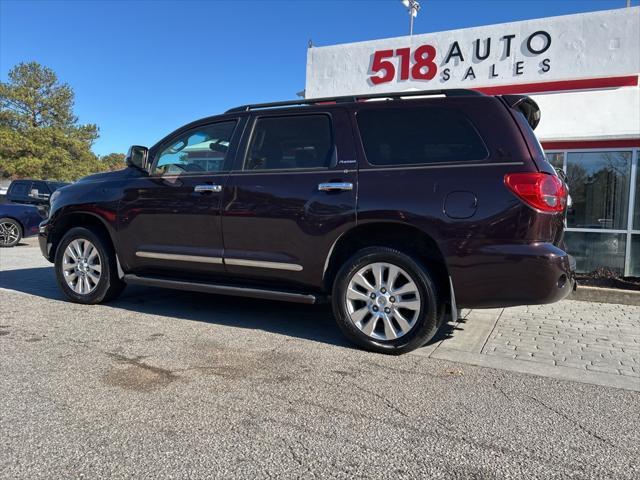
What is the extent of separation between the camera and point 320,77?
38.3ft

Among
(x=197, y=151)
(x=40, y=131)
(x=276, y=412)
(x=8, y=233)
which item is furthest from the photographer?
(x=40, y=131)

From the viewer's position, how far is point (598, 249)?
886 centimetres

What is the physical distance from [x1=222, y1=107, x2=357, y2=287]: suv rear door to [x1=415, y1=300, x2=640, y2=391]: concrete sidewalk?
1.37m

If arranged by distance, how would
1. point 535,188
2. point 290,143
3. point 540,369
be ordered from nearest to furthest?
point 535,188, point 540,369, point 290,143

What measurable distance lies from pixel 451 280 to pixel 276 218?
5.34 ft

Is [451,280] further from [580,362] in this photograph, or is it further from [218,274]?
[218,274]

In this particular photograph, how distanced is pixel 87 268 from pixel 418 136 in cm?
394

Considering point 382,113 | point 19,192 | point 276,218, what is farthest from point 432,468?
point 19,192

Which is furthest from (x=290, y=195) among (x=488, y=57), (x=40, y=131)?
(x=40, y=131)

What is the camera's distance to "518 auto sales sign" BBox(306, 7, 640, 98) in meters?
9.21

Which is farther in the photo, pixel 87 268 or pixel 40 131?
pixel 40 131

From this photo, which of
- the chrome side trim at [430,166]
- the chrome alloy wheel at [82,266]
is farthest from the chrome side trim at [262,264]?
the chrome alloy wheel at [82,266]

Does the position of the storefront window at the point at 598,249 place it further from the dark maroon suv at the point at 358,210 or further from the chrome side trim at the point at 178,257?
the chrome side trim at the point at 178,257

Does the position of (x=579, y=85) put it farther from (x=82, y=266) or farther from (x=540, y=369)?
(x=82, y=266)
